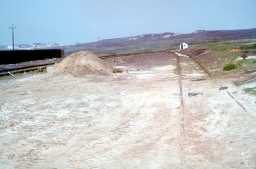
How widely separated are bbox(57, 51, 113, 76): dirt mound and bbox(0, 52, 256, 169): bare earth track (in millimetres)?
7646

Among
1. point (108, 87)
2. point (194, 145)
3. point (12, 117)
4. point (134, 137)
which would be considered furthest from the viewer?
point (108, 87)

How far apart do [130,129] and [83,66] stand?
15593 mm

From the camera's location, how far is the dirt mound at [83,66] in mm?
24273

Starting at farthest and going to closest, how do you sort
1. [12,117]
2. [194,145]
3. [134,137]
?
[12,117] < [134,137] < [194,145]

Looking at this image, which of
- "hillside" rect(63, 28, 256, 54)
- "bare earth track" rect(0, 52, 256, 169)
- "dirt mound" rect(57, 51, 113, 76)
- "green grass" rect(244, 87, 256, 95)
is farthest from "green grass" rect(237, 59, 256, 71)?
"hillside" rect(63, 28, 256, 54)

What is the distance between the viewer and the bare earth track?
7.30 m

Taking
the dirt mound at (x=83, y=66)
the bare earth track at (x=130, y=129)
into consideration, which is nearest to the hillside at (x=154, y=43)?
the dirt mound at (x=83, y=66)

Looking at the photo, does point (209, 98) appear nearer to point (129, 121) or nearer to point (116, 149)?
point (129, 121)

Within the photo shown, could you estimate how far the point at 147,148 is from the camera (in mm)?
7953

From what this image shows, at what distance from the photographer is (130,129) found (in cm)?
964

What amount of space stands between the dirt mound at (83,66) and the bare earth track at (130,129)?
7.65m

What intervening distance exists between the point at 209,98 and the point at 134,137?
17.1 ft

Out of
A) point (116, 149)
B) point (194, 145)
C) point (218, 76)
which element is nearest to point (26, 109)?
point (116, 149)

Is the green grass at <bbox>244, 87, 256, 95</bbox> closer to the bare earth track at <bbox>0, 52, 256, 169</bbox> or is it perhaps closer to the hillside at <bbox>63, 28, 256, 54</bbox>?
the bare earth track at <bbox>0, 52, 256, 169</bbox>
